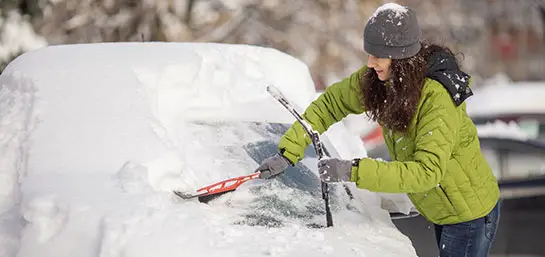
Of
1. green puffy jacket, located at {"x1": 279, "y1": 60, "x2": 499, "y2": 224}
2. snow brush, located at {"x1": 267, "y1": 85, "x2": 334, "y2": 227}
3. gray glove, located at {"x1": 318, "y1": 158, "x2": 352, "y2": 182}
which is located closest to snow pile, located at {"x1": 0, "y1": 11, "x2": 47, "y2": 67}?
green puffy jacket, located at {"x1": 279, "y1": 60, "x2": 499, "y2": 224}

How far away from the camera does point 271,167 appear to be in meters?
4.21

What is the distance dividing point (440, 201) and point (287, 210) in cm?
65

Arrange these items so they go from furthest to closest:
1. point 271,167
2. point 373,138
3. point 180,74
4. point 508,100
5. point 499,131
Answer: point 508,100
point 373,138
point 499,131
point 180,74
point 271,167

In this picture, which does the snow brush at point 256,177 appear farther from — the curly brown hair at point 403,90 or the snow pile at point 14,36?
the snow pile at point 14,36

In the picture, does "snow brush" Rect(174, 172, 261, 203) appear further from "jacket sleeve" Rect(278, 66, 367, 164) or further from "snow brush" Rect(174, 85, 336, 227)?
"jacket sleeve" Rect(278, 66, 367, 164)

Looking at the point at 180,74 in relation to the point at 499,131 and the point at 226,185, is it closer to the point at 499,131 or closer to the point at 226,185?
the point at 226,185

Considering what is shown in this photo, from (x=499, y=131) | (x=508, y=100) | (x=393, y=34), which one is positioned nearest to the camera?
(x=393, y=34)

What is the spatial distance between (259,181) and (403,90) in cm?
71

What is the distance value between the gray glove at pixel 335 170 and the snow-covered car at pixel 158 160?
0.23 metres

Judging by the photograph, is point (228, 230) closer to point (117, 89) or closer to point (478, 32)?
point (117, 89)

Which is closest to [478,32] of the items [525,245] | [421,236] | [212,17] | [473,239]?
[212,17]

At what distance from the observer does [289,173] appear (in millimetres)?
4441

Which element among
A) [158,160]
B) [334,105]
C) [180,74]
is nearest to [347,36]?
[334,105]

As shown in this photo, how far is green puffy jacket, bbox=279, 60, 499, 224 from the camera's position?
12.7 feet
